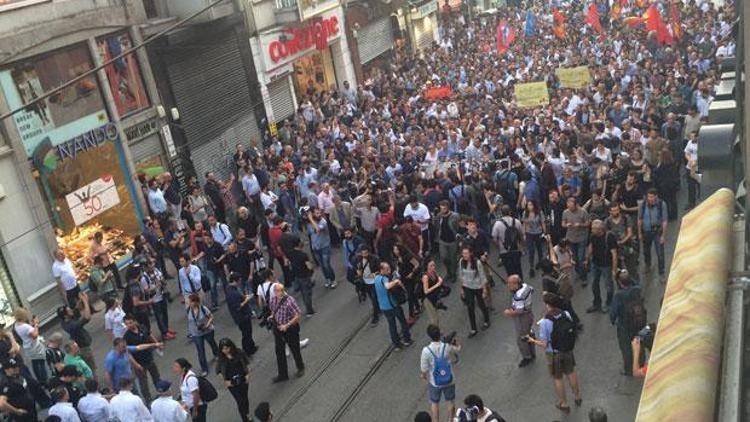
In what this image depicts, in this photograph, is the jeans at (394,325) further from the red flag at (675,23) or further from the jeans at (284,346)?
the red flag at (675,23)

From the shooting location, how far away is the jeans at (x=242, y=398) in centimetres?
976

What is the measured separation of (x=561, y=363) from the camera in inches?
354

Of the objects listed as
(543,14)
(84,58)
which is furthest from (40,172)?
(543,14)

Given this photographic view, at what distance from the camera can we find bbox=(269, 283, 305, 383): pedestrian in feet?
35.1

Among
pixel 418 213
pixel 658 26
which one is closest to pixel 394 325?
pixel 418 213

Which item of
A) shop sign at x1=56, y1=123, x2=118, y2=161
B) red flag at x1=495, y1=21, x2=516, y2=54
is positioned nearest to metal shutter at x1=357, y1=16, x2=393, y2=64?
red flag at x1=495, y1=21, x2=516, y2=54

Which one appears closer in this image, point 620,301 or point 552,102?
point 620,301

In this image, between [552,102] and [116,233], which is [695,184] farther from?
[116,233]

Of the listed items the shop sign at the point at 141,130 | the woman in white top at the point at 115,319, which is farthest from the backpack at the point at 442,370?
the shop sign at the point at 141,130

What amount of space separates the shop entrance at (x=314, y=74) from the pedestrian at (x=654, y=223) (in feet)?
56.2

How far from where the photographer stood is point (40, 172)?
15383mm

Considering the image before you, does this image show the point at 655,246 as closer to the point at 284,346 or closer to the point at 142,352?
the point at 284,346

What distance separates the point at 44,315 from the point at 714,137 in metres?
13.4

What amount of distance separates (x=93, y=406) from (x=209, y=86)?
1410 centimetres
